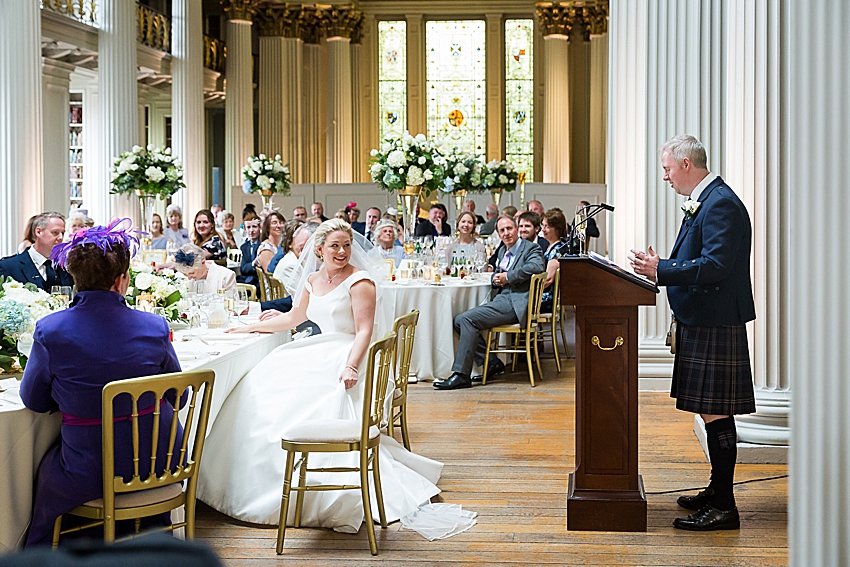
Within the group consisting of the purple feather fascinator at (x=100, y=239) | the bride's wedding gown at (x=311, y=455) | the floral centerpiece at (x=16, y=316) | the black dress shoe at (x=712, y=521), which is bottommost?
the black dress shoe at (x=712, y=521)

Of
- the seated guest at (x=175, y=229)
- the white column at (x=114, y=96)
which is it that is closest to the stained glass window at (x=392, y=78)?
the white column at (x=114, y=96)

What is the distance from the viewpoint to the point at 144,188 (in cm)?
1159

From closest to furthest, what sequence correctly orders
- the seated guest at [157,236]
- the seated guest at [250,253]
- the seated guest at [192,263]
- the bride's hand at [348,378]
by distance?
the bride's hand at [348,378] < the seated guest at [192,263] < the seated guest at [250,253] < the seated guest at [157,236]

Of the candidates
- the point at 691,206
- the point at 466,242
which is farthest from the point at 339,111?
the point at 691,206

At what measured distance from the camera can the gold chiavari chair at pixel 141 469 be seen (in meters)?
3.02

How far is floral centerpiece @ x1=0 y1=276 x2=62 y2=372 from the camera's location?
3.57 metres

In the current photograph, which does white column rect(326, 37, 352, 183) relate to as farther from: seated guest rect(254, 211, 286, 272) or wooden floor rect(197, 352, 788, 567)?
wooden floor rect(197, 352, 788, 567)

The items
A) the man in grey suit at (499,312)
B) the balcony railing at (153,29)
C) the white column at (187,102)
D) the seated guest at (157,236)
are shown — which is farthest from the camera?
the white column at (187,102)

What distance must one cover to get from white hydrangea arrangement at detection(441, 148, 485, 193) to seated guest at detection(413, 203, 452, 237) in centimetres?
57

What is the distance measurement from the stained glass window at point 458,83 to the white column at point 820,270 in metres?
18.6

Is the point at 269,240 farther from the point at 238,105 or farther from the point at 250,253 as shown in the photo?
the point at 238,105

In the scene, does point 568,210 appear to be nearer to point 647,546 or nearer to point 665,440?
point 665,440

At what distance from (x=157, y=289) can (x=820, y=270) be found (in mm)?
3676

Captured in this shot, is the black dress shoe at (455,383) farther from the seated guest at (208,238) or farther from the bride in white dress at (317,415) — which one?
the bride in white dress at (317,415)
